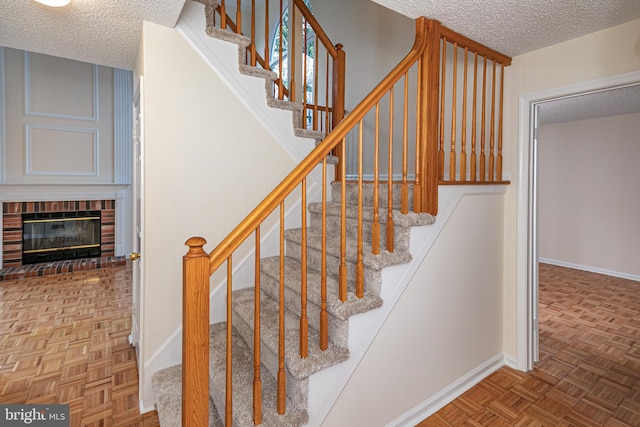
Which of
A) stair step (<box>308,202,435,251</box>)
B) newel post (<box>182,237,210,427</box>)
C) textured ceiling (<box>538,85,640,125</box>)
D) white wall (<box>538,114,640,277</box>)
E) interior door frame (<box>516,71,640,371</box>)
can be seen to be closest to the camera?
newel post (<box>182,237,210,427</box>)

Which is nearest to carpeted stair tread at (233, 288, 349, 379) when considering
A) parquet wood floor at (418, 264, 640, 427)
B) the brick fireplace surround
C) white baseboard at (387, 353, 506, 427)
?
white baseboard at (387, 353, 506, 427)

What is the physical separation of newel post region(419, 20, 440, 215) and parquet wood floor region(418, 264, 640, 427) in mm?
1232

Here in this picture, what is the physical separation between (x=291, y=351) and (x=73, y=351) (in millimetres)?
2114

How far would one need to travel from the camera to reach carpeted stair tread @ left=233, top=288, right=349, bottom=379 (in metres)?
1.37

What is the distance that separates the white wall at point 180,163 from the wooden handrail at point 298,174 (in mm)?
1019

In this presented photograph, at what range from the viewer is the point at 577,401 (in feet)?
6.50

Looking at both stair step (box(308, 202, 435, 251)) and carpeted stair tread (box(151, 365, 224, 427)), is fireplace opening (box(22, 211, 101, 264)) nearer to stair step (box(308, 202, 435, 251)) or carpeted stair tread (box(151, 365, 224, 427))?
carpeted stair tread (box(151, 365, 224, 427))

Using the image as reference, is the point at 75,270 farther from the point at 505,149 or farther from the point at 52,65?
the point at 505,149

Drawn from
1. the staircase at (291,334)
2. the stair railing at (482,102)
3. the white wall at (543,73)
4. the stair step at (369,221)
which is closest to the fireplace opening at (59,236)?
the staircase at (291,334)

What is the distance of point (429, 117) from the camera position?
68.2 inches

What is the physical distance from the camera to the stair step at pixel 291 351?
1373 millimetres

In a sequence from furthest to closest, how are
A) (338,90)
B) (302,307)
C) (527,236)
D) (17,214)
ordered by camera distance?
(17,214), (338,90), (527,236), (302,307)

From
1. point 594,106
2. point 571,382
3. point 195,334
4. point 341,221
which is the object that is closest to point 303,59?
point 341,221

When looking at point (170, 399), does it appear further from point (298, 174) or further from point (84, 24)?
point (84, 24)
